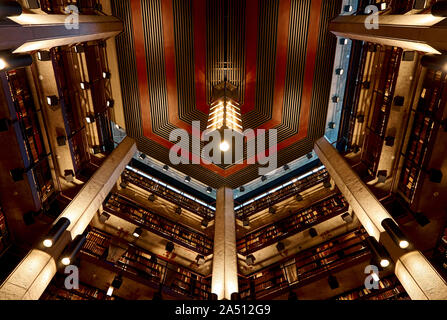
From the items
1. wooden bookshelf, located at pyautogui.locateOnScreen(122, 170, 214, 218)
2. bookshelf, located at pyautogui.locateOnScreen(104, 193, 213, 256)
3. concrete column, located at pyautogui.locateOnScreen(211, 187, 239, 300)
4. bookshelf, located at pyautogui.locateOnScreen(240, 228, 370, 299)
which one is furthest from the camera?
wooden bookshelf, located at pyautogui.locateOnScreen(122, 170, 214, 218)

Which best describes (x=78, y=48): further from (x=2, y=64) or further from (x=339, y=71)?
(x=339, y=71)

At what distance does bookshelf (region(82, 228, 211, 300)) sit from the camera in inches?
293

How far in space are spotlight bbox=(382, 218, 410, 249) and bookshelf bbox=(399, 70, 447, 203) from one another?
129 cm

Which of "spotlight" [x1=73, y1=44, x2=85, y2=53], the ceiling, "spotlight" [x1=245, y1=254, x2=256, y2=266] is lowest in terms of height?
"spotlight" [x1=245, y1=254, x2=256, y2=266]

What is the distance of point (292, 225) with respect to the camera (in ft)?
28.1

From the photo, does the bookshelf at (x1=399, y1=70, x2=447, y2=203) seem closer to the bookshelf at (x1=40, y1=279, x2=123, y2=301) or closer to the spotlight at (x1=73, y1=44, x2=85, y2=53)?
the spotlight at (x1=73, y1=44, x2=85, y2=53)

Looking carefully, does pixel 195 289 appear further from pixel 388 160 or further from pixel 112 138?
pixel 388 160

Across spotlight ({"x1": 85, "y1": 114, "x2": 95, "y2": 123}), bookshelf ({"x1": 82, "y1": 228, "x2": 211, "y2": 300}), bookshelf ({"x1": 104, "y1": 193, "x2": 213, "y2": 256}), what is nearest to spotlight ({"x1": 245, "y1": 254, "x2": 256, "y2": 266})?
bookshelf ({"x1": 104, "y1": 193, "x2": 213, "y2": 256})

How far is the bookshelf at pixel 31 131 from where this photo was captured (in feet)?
16.5

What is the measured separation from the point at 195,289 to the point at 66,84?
678cm

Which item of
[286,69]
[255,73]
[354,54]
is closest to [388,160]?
[354,54]

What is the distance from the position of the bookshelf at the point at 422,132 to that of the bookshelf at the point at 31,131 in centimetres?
791

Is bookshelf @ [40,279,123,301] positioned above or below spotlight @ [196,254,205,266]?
below

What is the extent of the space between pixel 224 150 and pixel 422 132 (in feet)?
14.5
